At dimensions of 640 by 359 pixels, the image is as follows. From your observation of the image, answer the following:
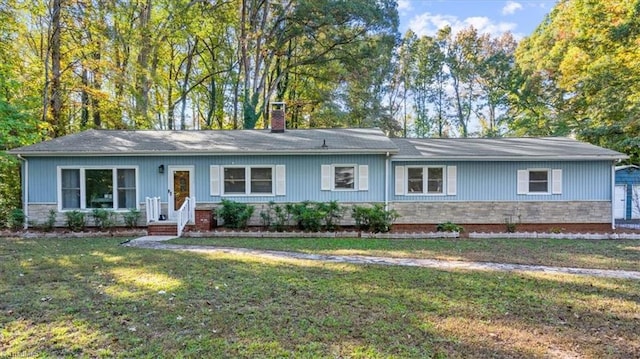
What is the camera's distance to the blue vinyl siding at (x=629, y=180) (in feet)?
45.0

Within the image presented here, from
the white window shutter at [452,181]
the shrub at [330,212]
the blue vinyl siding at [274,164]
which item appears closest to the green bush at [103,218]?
the blue vinyl siding at [274,164]

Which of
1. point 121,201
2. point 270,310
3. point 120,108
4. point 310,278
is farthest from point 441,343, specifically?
point 120,108

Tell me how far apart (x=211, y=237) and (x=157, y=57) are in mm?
15104

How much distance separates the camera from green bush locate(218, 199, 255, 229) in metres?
10.9

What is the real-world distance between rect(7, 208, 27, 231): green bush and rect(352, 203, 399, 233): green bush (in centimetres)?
1051

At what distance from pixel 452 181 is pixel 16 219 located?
14165 millimetres

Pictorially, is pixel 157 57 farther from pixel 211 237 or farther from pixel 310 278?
pixel 310 278

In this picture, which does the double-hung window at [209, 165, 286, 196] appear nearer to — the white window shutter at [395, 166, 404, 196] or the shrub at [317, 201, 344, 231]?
the shrub at [317, 201, 344, 231]

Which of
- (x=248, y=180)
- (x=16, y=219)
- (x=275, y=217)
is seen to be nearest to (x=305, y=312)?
(x=275, y=217)

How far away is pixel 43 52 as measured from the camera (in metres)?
17.6

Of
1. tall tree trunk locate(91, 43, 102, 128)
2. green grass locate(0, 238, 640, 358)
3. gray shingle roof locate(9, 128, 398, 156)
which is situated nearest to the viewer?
green grass locate(0, 238, 640, 358)

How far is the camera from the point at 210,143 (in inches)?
482

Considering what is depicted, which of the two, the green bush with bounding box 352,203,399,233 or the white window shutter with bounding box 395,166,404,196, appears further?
the white window shutter with bounding box 395,166,404,196

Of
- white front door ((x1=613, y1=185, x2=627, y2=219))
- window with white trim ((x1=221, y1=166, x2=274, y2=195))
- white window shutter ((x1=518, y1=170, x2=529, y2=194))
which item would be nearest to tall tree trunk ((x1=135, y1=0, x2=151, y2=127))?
window with white trim ((x1=221, y1=166, x2=274, y2=195))
